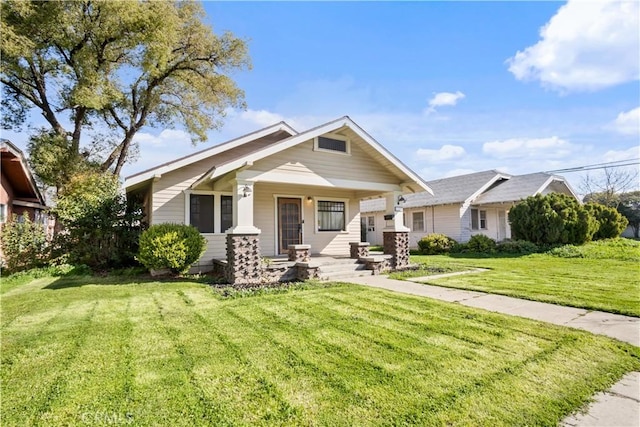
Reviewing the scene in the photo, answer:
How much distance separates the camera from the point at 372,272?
9266 mm

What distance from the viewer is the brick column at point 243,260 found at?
7496 millimetres

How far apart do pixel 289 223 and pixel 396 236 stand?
369cm

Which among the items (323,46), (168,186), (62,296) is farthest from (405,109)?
(62,296)

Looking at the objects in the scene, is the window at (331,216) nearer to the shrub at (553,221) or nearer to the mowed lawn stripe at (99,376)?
the mowed lawn stripe at (99,376)

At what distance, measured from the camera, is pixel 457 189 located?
19359mm

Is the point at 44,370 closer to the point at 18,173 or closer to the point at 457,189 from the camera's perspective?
the point at 18,173

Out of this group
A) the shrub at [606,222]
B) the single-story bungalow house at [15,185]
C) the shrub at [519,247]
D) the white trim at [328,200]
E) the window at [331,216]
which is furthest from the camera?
the shrub at [606,222]

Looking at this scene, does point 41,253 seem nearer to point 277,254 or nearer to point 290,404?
point 277,254

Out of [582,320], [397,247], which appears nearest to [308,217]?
[397,247]

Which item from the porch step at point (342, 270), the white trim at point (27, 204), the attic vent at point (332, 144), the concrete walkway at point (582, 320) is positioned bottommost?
the concrete walkway at point (582, 320)

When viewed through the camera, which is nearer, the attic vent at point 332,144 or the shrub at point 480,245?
the attic vent at point 332,144

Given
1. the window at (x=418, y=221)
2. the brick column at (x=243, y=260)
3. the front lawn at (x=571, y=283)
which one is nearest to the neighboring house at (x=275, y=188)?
the brick column at (x=243, y=260)

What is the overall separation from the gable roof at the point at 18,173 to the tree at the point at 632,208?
128 feet

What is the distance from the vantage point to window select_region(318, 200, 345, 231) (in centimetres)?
1195
